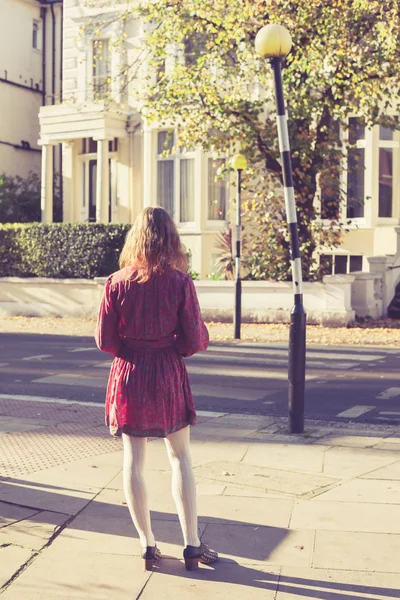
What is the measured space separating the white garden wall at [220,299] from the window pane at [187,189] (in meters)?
5.71

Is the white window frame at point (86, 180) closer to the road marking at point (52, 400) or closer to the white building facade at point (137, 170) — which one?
the white building facade at point (137, 170)

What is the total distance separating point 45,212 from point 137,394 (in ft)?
83.8

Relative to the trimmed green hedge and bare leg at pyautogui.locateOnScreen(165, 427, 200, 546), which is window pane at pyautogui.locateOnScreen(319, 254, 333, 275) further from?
bare leg at pyautogui.locateOnScreen(165, 427, 200, 546)

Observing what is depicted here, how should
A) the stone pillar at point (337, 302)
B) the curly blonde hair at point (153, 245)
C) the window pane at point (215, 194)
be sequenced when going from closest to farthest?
the curly blonde hair at point (153, 245) < the stone pillar at point (337, 302) < the window pane at point (215, 194)

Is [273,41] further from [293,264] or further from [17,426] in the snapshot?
[17,426]

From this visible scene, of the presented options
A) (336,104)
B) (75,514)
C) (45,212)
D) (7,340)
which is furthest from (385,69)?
(75,514)

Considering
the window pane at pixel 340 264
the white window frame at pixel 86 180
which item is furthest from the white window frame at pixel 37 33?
the window pane at pixel 340 264

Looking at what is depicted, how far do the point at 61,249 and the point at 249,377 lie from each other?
13.0 meters

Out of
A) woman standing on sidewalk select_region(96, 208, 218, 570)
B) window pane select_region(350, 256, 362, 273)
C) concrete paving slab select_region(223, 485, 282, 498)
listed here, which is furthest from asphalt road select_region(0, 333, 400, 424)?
window pane select_region(350, 256, 362, 273)

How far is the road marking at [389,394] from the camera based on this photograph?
10.6 metres

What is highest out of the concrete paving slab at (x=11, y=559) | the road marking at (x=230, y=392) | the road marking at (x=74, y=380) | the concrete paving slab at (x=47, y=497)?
the road marking at (x=74, y=380)

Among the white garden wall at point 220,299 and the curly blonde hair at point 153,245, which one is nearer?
the curly blonde hair at point 153,245

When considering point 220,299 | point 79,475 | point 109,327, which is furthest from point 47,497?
point 220,299

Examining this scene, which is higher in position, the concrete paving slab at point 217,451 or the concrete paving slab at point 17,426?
the concrete paving slab at point 17,426
